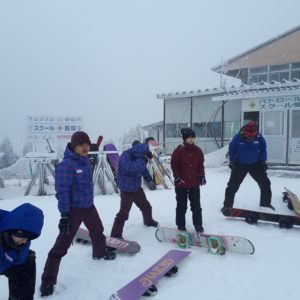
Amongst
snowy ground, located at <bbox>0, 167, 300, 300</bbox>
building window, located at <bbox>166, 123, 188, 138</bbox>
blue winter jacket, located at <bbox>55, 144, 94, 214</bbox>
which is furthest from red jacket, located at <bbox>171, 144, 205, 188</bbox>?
building window, located at <bbox>166, 123, 188, 138</bbox>

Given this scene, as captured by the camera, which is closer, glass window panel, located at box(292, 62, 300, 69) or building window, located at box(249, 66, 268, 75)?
glass window panel, located at box(292, 62, 300, 69)

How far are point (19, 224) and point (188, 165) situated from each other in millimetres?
3458

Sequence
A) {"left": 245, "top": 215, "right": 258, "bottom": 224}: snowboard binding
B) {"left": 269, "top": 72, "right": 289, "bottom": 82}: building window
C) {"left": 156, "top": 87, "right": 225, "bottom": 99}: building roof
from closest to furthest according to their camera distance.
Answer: {"left": 245, "top": 215, "right": 258, "bottom": 224}: snowboard binding, {"left": 156, "top": 87, "right": 225, "bottom": 99}: building roof, {"left": 269, "top": 72, "right": 289, "bottom": 82}: building window

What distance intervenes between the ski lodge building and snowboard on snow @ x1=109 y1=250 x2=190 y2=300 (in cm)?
1111

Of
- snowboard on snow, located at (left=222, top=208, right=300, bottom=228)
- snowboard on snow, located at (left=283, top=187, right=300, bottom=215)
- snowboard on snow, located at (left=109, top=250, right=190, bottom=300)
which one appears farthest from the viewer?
snowboard on snow, located at (left=283, top=187, right=300, bottom=215)

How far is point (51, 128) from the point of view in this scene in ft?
36.8

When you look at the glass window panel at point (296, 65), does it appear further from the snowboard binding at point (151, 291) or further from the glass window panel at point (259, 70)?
the snowboard binding at point (151, 291)

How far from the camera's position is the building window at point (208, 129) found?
62.2 ft

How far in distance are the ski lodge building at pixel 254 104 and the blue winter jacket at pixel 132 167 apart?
10.2 metres

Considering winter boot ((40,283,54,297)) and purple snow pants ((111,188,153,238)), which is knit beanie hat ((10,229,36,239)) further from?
purple snow pants ((111,188,153,238))

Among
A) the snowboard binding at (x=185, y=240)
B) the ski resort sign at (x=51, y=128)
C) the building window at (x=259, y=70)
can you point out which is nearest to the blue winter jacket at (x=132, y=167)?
the snowboard binding at (x=185, y=240)

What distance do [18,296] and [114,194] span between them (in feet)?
22.8

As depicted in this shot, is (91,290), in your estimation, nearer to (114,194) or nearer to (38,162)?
(114,194)

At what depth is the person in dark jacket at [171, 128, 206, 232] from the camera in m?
5.48
